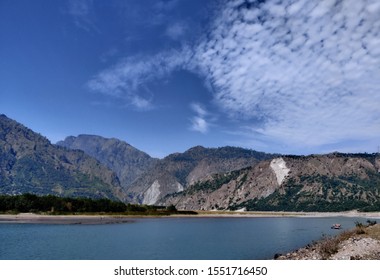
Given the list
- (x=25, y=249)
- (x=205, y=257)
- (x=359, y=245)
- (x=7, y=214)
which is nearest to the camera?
(x=359, y=245)

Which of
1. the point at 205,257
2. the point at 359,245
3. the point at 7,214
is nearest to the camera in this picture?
the point at 359,245

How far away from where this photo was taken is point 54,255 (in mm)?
62125

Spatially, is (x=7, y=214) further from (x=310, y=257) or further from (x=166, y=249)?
(x=310, y=257)
